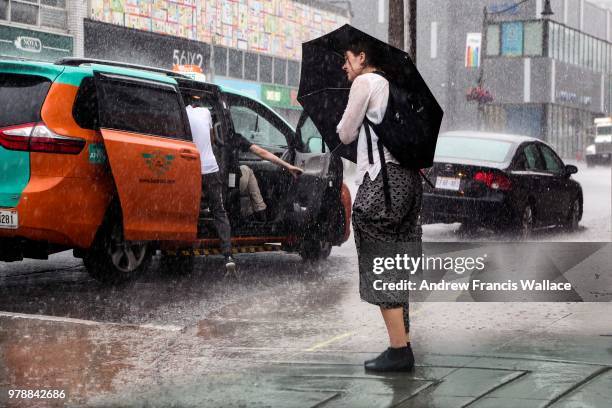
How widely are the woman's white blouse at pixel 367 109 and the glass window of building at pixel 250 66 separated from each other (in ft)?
128

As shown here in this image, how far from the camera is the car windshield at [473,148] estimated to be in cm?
1448

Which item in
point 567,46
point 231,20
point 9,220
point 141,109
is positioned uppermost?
point 567,46

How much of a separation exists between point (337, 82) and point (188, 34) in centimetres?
3286

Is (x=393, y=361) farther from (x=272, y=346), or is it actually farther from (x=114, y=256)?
(x=114, y=256)

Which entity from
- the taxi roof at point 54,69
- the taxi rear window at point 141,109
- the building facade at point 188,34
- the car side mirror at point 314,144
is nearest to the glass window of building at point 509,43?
the building facade at point 188,34

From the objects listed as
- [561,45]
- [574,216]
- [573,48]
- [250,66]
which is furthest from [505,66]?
[574,216]

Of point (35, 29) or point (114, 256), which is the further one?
point (35, 29)

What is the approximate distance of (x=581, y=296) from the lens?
345 inches

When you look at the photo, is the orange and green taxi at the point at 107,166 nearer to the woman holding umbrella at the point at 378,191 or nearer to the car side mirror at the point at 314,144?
the car side mirror at the point at 314,144

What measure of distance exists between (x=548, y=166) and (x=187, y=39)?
2493 cm

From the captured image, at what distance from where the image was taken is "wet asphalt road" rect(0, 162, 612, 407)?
17.1ft

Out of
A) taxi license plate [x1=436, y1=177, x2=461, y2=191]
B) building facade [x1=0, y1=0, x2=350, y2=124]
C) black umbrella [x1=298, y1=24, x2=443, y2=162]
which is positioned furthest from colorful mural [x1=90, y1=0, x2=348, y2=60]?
black umbrella [x1=298, y1=24, x2=443, y2=162]

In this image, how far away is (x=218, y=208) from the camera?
9.68 meters

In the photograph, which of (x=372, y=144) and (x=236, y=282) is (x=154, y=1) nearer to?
(x=236, y=282)
